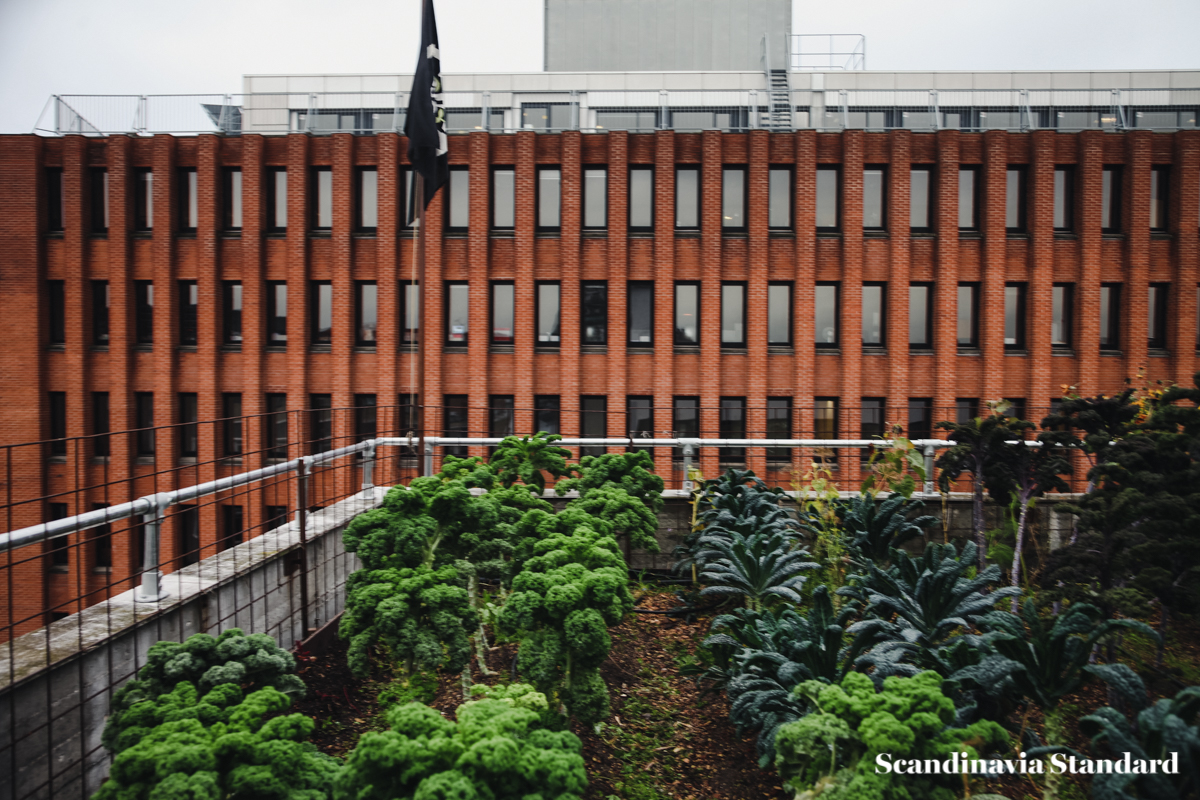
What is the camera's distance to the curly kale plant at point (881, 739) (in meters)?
2.62

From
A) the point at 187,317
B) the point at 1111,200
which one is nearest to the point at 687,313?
the point at 1111,200

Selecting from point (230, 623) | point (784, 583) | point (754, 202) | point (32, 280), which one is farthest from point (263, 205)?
point (784, 583)

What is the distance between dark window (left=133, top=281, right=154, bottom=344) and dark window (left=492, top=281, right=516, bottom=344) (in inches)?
442

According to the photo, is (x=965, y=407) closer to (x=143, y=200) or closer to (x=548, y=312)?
(x=548, y=312)

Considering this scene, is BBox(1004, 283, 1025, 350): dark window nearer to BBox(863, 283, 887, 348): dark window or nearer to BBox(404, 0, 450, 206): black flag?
BBox(863, 283, 887, 348): dark window

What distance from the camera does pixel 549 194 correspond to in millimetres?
20438

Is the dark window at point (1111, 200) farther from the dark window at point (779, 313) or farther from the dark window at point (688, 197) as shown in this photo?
the dark window at point (688, 197)

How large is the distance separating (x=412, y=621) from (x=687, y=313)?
17.8 meters

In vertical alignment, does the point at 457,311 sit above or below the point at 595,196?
below

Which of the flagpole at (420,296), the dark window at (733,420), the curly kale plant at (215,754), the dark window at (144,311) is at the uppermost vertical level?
the dark window at (144,311)

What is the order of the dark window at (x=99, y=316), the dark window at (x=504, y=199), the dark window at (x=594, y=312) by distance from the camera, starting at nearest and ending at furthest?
1. the dark window at (x=594, y=312)
2. the dark window at (x=504, y=199)
3. the dark window at (x=99, y=316)

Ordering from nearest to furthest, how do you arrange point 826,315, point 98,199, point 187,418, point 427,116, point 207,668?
1. point 207,668
2. point 427,116
3. point 826,315
4. point 187,418
5. point 98,199

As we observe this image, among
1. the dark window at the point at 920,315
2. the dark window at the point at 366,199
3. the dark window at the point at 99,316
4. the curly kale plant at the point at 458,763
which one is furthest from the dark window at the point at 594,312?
the curly kale plant at the point at 458,763

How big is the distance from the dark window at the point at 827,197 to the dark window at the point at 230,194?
727 inches
